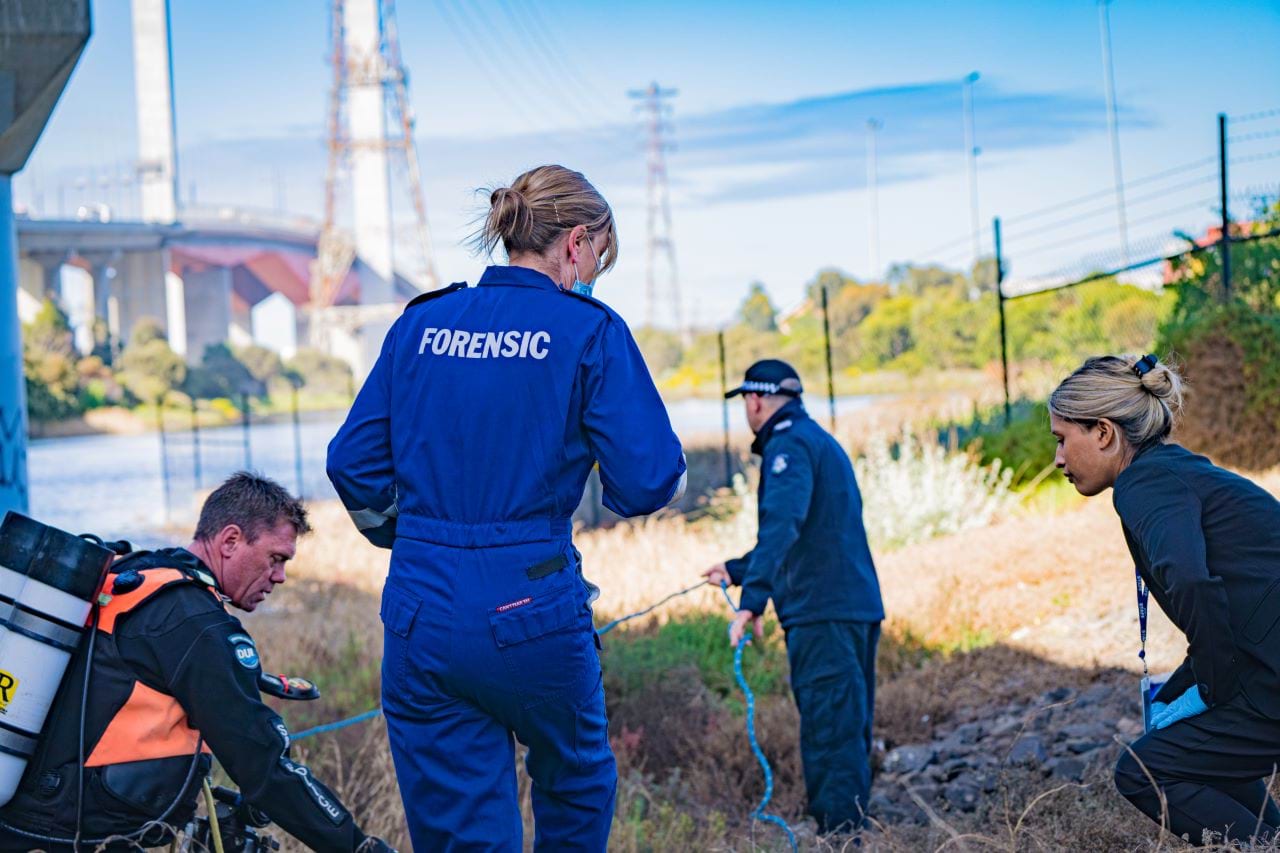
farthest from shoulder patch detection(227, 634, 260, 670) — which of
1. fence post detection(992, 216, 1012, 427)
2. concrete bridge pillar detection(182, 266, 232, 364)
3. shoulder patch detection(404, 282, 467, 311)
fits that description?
concrete bridge pillar detection(182, 266, 232, 364)

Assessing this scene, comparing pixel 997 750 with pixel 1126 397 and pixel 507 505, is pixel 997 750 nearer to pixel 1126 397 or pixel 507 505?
pixel 1126 397

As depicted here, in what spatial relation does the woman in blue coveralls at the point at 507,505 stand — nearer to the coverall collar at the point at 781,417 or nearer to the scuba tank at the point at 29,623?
the scuba tank at the point at 29,623

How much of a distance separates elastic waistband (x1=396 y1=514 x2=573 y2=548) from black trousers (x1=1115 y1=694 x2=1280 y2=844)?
5.63 ft

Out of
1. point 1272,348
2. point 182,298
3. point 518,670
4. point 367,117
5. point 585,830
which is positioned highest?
point 367,117

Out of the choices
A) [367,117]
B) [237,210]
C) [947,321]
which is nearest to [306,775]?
[947,321]

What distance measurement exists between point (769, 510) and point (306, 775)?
2.57 m

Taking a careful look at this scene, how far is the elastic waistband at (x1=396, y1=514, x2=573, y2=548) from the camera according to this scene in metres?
2.93

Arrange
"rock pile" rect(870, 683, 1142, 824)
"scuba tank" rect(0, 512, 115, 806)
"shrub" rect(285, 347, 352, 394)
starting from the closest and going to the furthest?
"scuba tank" rect(0, 512, 115, 806), "rock pile" rect(870, 683, 1142, 824), "shrub" rect(285, 347, 352, 394)

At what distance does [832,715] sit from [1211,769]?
2.14m

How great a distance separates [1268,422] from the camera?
1077cm

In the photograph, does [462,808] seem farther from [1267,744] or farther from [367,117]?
[367,117]

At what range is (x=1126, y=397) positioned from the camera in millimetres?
3549

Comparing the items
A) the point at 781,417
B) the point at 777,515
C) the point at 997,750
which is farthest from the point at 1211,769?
the point at 997,750

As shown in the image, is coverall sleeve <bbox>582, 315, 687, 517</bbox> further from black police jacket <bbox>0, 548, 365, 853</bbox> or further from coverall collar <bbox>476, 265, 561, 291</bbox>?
black police jacket <bbox>0, 548, 365, 853</bbox>
